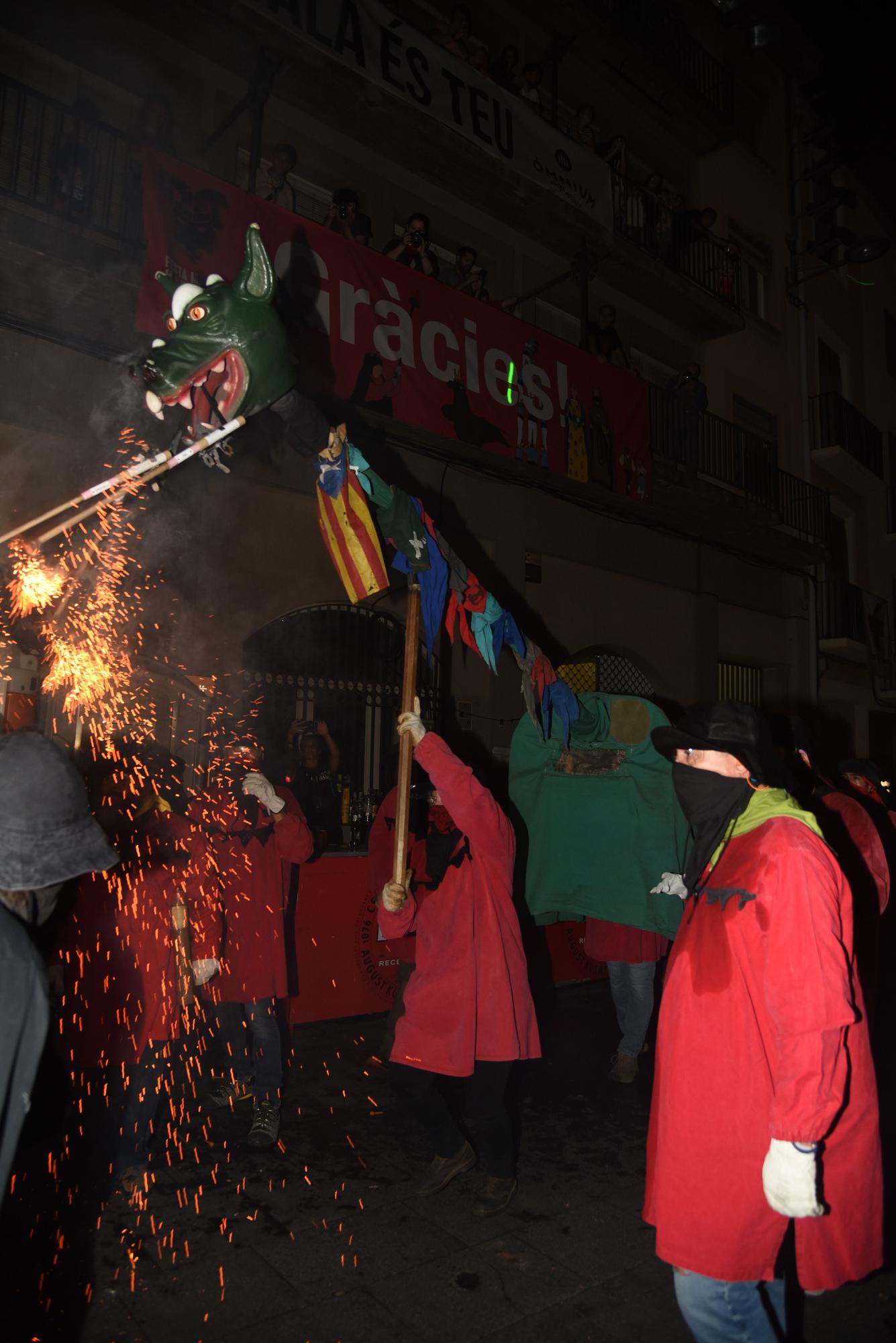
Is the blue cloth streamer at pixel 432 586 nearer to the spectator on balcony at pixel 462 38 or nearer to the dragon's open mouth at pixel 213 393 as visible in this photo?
the dragon's open mouth at pixel 213 393

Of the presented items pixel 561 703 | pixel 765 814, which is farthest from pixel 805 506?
pixel 765 814

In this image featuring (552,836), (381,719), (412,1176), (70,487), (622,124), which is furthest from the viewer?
(622,124)

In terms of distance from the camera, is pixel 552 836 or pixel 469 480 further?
pixel 469 480

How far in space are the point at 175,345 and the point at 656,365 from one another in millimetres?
12858

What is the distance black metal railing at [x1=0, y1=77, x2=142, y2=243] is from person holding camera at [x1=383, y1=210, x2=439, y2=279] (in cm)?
286

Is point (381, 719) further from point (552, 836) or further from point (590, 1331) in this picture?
point (590, 1331)

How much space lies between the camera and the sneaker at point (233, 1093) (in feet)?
17.5

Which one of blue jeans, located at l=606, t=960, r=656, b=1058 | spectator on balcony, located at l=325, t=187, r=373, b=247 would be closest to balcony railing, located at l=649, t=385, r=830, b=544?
spectator on balcony, located at l=325, t=187, r=373, b=247

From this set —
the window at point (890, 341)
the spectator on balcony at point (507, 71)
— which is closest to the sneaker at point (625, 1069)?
the spectator on balcony at point (507, 71)

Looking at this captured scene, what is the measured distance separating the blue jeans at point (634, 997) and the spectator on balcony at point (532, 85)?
35.1 ft

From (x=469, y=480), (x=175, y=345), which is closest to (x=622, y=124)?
(x=469, y=480)

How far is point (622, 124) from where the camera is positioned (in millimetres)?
14375

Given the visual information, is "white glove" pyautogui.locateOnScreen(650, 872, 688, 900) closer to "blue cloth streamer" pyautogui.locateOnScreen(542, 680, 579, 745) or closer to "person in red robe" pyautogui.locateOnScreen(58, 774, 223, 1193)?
"blue cloth streamer" pyautogui.locateOnScreen(542, 680, 579, 745)

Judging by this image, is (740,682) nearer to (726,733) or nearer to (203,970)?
(203,970)
